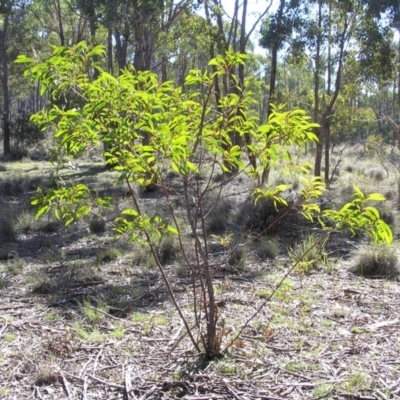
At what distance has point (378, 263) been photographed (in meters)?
6.46

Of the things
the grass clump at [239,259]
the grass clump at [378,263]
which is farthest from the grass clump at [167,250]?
the grass clump at [378,263]

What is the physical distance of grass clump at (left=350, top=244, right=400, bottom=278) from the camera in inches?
252

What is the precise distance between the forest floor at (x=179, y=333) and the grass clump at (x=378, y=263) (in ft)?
0.58

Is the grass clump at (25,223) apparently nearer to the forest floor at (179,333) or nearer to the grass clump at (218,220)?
the forest floor at (179,333)

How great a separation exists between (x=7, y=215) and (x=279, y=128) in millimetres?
7201

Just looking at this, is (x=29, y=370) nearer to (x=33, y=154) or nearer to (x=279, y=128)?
(x=279, y=128)

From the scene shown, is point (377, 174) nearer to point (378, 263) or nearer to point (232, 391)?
point (378, 263)

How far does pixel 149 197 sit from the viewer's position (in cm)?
1268

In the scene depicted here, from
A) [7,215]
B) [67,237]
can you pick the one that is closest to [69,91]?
[67,237]

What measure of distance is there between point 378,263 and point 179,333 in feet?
9.96

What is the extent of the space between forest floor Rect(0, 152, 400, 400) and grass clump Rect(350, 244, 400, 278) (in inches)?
6.9

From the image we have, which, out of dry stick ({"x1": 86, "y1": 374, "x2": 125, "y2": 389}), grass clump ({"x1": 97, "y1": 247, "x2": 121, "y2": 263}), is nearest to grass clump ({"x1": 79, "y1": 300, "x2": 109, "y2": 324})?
dry stick ({"x1": 86, "y1": 374, "x2": 125, "y2": 389})

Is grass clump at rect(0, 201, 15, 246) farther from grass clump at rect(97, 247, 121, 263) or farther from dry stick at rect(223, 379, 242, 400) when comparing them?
dry stick at rect(223, 379, 242, 400)

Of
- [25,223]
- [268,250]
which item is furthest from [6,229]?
[268,250]
